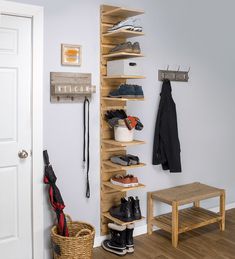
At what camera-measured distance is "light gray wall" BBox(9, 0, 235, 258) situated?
3.09 meters

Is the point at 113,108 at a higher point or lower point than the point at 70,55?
lower

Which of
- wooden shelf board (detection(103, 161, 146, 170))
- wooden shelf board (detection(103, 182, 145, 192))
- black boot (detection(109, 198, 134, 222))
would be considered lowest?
black boot (detection(109, 198, 134, 222))

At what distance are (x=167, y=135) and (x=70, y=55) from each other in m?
1.28

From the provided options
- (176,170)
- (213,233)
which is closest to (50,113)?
(176,170)

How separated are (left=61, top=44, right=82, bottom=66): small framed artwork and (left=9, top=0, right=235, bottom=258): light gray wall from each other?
0.04 meters

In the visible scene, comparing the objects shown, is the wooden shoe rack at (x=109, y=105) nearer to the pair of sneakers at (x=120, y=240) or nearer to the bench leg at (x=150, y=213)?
the pair of sneakers at (x=120, y=240)

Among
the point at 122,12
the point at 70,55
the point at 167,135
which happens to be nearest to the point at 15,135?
the point at 70,55

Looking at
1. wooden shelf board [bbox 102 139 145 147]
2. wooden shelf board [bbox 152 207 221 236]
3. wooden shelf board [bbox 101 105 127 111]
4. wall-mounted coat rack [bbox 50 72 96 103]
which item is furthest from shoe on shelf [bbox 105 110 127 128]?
wooden shelf board [bbox 152 207 221 236]

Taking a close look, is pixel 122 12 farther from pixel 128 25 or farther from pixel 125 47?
pixel 125 47

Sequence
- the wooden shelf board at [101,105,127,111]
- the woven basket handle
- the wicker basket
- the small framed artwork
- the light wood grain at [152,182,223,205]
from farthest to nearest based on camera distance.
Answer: the light wood grain at [152,182,223,205]
the wooden shelf board at [101,105,127,111]
the small framed artwork
the woven basket handle
the wicker basket

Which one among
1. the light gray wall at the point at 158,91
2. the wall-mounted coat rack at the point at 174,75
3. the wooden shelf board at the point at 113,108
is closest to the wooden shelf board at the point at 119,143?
the light gray wall at the point at 158,91

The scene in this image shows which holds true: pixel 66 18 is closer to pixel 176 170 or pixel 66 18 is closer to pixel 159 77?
pixel 159 77

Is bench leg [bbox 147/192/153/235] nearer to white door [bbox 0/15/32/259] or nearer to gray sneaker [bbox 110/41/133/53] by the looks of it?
white door [bbox 0/15/32/259]

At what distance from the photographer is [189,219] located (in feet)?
12.0
